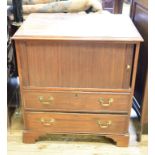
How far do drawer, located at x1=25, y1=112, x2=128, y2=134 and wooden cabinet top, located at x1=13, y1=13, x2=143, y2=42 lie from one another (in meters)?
0.52

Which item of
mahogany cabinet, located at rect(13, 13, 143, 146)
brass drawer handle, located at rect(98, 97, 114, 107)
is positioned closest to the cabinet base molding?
mahogany cabinet, located at rect(13, 13, 143, 146)

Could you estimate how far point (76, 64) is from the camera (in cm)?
A: 144

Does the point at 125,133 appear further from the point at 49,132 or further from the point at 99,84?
the point at 49,132

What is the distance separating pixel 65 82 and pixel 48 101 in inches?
6.9

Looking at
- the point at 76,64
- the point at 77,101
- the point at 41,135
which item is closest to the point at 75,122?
the point at 77,101

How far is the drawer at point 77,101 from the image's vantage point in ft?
5.01

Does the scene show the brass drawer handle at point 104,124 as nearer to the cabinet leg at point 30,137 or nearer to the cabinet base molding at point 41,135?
the cabinet base molding at point 41,135

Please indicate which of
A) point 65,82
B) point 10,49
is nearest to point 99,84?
point 65,82

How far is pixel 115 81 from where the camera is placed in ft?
4.87

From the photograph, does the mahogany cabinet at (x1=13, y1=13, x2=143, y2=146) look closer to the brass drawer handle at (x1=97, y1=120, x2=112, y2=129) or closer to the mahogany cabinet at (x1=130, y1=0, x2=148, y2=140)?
the brass drawer handle at (x1=97, y1=120, x2=112, y2=129)

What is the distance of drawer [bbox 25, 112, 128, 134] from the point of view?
1.59 m

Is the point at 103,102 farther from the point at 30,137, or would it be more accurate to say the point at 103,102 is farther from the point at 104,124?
the point at 30,137

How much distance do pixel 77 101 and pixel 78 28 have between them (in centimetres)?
45

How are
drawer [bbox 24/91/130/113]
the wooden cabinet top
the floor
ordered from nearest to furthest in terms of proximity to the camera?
the wooden cabinet top
drawer [bbox 24/91/130/113]
the floor
